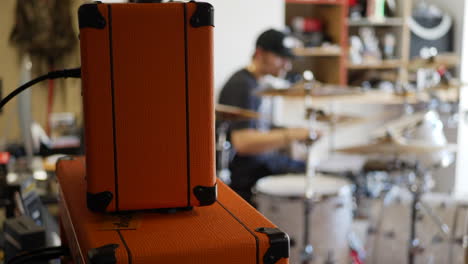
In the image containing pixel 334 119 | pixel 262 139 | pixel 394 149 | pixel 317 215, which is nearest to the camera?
pixel 317 215

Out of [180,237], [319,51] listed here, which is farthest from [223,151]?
[180,237]

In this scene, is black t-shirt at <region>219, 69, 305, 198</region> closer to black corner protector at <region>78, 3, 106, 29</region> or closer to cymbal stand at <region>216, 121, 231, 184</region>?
cymbal stand at <region>216, 121, 231, 184</region>

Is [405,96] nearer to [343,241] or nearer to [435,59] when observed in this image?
→ [435,59]

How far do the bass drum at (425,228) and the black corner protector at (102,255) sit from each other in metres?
2.55

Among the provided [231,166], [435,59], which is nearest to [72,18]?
[231,166]

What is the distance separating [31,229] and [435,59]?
111 inches

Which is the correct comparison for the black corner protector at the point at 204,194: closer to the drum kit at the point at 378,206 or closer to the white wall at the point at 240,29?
the drum kit at the point at 378,206

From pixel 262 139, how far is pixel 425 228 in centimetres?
94

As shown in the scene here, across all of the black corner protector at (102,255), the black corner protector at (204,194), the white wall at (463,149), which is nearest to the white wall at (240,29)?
the white wall at (463,149)

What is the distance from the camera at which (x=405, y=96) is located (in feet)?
11.5

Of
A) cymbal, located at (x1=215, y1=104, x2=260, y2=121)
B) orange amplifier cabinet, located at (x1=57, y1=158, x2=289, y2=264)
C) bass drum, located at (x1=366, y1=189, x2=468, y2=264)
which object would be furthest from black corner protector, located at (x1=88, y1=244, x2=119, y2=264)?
bass drum, located at (x1=366, y1=189, x2=468, y2=264)

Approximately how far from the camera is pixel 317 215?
255cm

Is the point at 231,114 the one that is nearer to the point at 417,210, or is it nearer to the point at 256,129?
the point at 256,129

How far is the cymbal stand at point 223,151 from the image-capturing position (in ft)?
9.98
